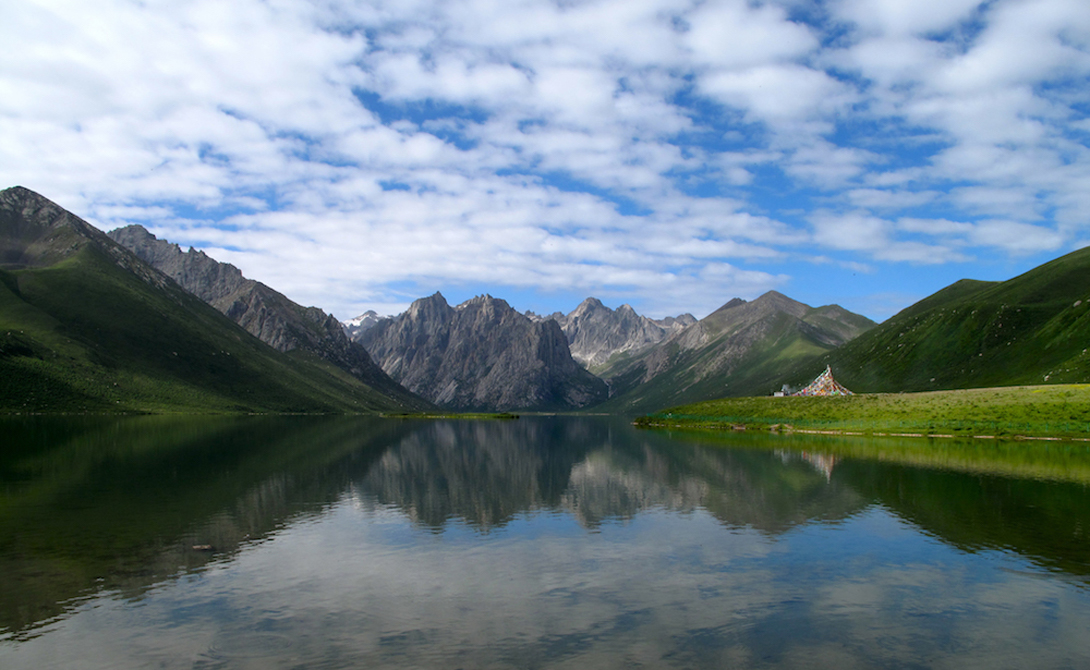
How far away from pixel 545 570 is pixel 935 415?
11792cm

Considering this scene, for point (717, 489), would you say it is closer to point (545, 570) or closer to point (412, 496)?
point (412, 496)

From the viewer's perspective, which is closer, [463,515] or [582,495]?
[463,515]

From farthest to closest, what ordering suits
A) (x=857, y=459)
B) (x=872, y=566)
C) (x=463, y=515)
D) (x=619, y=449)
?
(x=619, y=449) < (x=857, y=459) < (x=463, y=515) < (x=872, y=566)

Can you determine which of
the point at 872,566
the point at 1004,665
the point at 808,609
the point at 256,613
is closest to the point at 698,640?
the point at 808,609

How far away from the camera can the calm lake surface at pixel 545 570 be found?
72.6 feet

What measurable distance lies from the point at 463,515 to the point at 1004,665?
115 feet

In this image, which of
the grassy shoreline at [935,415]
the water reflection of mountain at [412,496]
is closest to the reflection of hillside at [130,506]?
the water reflection of mountain at [412,496]

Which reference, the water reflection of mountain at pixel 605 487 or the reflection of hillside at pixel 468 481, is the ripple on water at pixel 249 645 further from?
the reflection of hillside at pixel 468 481

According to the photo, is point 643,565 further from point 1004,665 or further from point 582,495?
point 582,495

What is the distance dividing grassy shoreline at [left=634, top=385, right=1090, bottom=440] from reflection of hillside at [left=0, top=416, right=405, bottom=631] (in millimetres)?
97406

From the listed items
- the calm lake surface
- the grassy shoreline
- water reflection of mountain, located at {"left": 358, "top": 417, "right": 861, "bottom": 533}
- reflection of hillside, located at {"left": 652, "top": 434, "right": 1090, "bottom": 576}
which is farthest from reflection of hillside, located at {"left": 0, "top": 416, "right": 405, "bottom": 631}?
the grassy shoreline

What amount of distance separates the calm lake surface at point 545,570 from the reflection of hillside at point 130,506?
254 millimetres

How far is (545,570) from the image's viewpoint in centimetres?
3259

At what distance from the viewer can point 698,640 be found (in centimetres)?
2278
